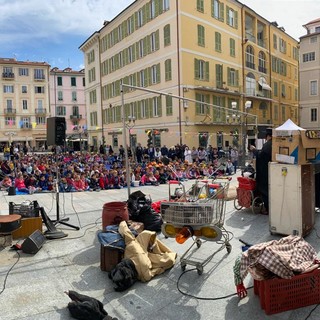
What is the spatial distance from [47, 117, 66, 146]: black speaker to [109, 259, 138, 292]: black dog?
12.4 feet

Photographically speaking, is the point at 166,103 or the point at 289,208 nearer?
the point at 289,208

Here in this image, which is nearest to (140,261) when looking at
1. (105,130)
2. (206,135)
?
(206,135)

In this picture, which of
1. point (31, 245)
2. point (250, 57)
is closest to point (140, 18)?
point (250, 57)

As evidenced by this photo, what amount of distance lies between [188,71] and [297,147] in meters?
22.5

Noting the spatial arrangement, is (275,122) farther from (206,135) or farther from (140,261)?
(140,261)

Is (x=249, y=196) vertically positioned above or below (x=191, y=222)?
below

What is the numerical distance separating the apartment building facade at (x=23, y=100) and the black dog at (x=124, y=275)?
5826cm

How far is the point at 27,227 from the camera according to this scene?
22.4 feet

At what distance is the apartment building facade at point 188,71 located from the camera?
1078 inches

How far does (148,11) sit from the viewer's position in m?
29.8

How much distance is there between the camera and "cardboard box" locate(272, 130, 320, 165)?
238 inches

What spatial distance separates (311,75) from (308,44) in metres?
3.77

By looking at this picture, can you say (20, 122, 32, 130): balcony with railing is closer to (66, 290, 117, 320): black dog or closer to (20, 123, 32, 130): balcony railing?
(20, 123, 32, 130): balcony railing

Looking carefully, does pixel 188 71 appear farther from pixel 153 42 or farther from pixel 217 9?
pixel 217 9
